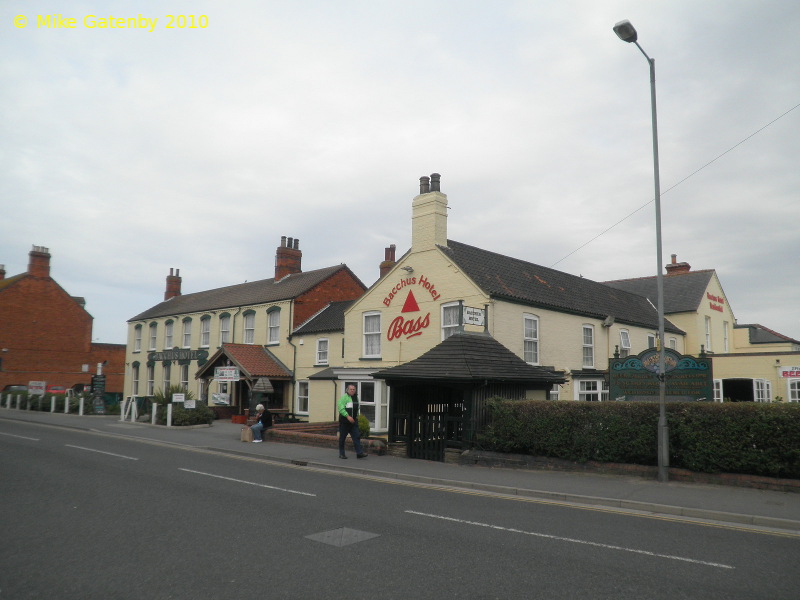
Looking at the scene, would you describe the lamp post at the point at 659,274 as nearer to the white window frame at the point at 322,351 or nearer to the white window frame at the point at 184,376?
the white window frame at the point at 322,351

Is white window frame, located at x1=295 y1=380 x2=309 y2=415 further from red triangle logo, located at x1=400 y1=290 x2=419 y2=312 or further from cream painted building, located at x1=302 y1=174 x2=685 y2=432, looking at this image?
red triangle logo, located at x1=400 y1=290 x2=419 y2=312

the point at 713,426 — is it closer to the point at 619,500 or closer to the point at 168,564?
the point at 619,500

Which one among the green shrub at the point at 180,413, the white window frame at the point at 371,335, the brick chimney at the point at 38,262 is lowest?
the green shrub at the point at 180,413

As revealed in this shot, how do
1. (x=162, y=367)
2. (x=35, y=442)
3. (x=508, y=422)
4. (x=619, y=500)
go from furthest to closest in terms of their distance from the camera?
1. (x=162, y=367)
2. (x=35, y=442)
3. (x=508, y=422)
4. (x=619, y=500)

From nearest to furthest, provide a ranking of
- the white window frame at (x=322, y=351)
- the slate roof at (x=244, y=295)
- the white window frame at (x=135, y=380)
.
Result: the white window frame at (x=322, y=351) < the slate roof at (x=244, y=295) < the white window frame at (x=135, y=380)

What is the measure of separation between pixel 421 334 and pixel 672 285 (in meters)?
22.9

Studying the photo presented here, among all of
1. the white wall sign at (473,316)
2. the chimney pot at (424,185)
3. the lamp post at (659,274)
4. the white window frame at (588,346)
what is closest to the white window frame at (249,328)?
the chimney pot at (424,185)

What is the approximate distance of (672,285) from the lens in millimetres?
37219

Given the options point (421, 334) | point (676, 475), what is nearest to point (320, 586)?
point (676, 475)

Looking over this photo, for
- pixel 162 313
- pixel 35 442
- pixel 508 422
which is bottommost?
pixel 35 442

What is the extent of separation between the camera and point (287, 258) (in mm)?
37906

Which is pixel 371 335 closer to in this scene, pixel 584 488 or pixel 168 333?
pixel 584 488

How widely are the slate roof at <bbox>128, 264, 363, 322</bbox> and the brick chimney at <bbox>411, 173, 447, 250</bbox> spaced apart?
11682 mm

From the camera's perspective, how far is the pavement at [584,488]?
904 cm
